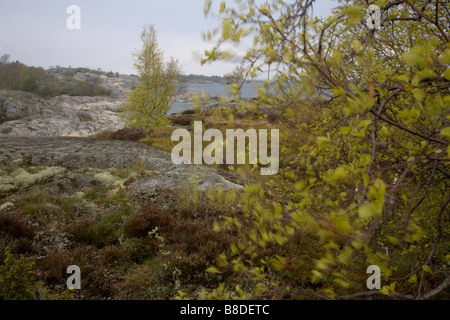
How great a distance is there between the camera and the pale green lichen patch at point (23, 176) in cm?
837

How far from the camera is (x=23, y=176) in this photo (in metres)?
8.96

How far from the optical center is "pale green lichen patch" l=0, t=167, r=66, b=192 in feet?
27.5

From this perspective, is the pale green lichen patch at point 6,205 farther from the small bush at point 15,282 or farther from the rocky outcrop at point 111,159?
the small bush at point 15,282

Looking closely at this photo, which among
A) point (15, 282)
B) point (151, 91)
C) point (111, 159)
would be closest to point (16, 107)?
point (151, 91)

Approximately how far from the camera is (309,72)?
2.12 metres

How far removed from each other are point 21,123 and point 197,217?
24595 millimetres

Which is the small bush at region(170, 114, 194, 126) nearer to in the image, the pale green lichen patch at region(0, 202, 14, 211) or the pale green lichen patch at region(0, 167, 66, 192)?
the pale green lichen patch at region(0, 167, 66, 192)

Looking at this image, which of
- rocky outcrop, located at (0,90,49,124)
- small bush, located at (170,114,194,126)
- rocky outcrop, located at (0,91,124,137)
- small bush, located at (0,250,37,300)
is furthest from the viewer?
rocky outcrop, located at (0,90,49,124)

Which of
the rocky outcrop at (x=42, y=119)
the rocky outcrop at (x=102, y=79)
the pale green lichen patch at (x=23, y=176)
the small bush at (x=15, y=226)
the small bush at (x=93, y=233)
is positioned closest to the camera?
the small bush at (x=15, y=226)

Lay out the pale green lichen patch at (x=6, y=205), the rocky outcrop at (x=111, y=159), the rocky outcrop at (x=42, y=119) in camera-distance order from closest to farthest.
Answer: the pale green lichen patch at (x=6, y=205) < the rocky outcrop at (x=111, y=159) < the rocky outcrop at (x=42, y=119)

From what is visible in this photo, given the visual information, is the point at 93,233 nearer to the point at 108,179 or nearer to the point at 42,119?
the point at 108,179

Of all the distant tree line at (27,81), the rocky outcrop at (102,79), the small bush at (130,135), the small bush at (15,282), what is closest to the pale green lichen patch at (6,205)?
the small bush at (15,282)

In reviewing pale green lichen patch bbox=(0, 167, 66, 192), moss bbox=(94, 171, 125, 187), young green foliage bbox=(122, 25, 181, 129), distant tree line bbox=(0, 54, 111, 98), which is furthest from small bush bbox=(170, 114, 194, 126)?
distant tree line bbox=(0, 54, 111, 98)
